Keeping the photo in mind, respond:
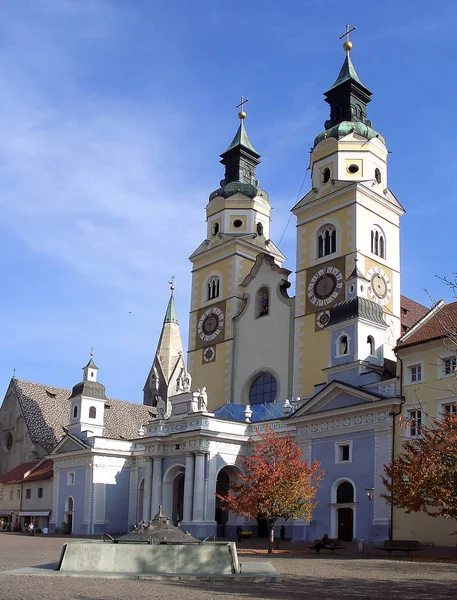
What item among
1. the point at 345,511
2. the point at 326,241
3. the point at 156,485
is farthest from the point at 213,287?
the point at 345,511

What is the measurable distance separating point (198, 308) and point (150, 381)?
4329cm

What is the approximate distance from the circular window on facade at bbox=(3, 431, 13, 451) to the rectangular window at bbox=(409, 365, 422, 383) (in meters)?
47.4

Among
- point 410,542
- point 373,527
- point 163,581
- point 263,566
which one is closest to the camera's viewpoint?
point 163,581

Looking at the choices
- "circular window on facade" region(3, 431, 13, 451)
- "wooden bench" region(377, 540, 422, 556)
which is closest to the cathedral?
"wooden bench" region(377, 540, 422, 556)

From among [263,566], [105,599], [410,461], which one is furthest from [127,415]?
[105,599]

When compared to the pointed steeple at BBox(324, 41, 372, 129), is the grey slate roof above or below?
below

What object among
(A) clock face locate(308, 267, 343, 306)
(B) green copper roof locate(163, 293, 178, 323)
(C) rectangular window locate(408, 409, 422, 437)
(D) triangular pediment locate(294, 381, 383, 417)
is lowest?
(C) rectangular window locate(408, 409, 422, 437)

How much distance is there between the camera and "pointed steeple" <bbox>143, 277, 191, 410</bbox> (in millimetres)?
98000

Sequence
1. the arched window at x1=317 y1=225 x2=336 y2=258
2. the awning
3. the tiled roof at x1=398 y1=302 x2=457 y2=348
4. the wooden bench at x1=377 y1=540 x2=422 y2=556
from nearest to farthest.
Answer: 1. the wooden bench at x1=377 y1=540 x2=422 y2=556
2. the tiled roof at x1=398 y1=302 x2=457 y2=348
3. the arched window at x1=317 y1=225 x2=336 y2=258
4. the awning

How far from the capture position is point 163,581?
61.5ft

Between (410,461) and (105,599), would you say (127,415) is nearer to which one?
(410,461)

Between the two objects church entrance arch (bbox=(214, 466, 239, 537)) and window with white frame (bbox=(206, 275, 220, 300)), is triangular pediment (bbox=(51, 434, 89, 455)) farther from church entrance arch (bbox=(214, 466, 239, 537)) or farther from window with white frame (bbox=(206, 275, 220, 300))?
window with white frame (bbox=(206, 275, 220, 300))

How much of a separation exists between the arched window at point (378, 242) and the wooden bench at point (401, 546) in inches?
824

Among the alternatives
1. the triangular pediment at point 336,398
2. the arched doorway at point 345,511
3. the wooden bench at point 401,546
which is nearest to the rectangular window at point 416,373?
the triangular pediment at point 336,398
